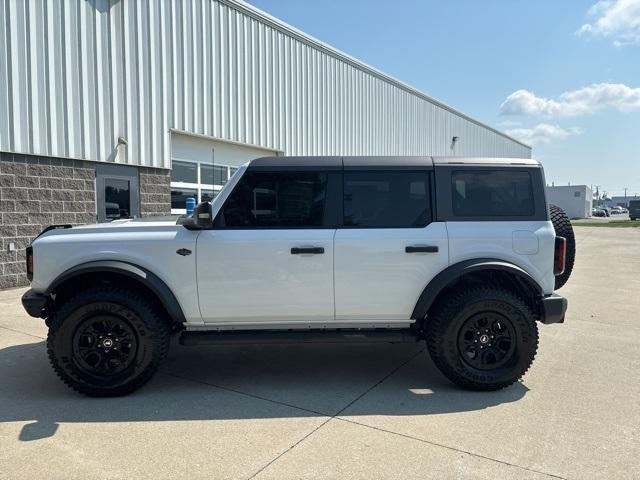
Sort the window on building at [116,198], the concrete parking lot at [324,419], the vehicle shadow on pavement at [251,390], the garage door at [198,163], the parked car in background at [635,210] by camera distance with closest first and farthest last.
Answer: the concrete parking lot at [324,419], the vehicle shadow on pavement at [251,390], the window on building at [116,198], the garage door at [198,163], the parked car in background at [635,210]

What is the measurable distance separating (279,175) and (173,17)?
26.4 feet

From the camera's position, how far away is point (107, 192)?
9.60m

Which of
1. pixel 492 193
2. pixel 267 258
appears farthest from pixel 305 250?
pixel 492 193

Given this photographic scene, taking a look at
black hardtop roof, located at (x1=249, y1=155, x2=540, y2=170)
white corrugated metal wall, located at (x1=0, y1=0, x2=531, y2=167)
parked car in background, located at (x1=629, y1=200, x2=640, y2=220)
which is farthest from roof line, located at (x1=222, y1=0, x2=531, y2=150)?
parked car in background, located at (x1=629, y1=200, x2=640, y2=220)

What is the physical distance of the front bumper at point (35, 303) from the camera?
385 cm

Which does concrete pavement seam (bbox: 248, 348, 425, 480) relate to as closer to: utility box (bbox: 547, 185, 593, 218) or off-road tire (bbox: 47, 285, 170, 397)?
off-road tire (bbox: 47, 285, 170, 397)

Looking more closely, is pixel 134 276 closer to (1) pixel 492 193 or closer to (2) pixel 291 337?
(2) pixel 291 337

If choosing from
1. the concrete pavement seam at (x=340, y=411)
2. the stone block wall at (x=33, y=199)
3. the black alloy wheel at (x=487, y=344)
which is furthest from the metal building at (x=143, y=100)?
the black alloy wheel at (x=487, y=344)

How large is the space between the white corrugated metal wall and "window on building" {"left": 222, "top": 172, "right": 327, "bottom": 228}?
19.5ft

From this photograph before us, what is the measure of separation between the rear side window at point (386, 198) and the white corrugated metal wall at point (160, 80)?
6.67 metres

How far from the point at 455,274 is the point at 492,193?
0.81 m

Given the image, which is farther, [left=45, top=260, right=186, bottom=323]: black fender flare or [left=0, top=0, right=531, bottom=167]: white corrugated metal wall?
[left=0, top=0, right=531, bottom=167]: white corrugated metal wall

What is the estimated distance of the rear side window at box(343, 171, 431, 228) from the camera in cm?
411

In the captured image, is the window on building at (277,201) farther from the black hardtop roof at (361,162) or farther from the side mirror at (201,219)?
the side mirror at (201,219)
